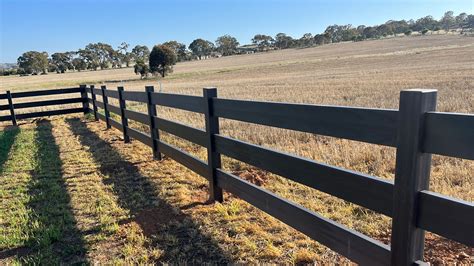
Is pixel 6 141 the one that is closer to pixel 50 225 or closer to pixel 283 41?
pixel 50 225

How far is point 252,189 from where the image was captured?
13.1ft

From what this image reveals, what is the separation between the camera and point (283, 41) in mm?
147000

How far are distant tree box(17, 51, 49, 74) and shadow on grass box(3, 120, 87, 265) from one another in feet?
376

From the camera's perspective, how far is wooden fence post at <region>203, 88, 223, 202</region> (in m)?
4.65

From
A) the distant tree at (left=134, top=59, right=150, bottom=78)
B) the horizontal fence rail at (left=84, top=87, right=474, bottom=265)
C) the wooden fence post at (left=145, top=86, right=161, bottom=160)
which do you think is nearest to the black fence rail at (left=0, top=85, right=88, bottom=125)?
the wooden fence post at (left=145, top=86, right=161, bottom=160)

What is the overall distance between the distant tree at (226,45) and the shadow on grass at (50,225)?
468ft

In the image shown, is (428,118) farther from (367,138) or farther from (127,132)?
(127,132)

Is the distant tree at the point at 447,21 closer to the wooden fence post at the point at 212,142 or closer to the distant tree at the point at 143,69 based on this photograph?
the distant tree at the point at 143,69

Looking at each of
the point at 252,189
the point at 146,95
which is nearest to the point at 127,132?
the point at 146,95

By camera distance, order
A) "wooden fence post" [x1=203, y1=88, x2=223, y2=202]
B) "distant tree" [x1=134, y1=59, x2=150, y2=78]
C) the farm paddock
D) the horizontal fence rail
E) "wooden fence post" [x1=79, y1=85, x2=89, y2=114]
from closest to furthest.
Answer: the horizontal fence rail
the farm paddock
"wooden fence post" [x1=203, y1=88, x2=223, y2=202]
"wooden fence post" [x1=79, y1=85, x2=89, y2=114]
"distant tree" [x1=134, y1=59, x2=150, y2=78]

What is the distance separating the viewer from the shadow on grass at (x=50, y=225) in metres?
3.68

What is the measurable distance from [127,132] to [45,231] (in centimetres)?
489

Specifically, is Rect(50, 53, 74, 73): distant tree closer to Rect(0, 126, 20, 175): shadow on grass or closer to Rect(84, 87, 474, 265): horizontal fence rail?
Rect(0, 126, 20, 175): shadow on grass

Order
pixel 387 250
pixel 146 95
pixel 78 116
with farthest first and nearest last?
pixel 78 116 → pixel 146 95 → pixel 387 250
